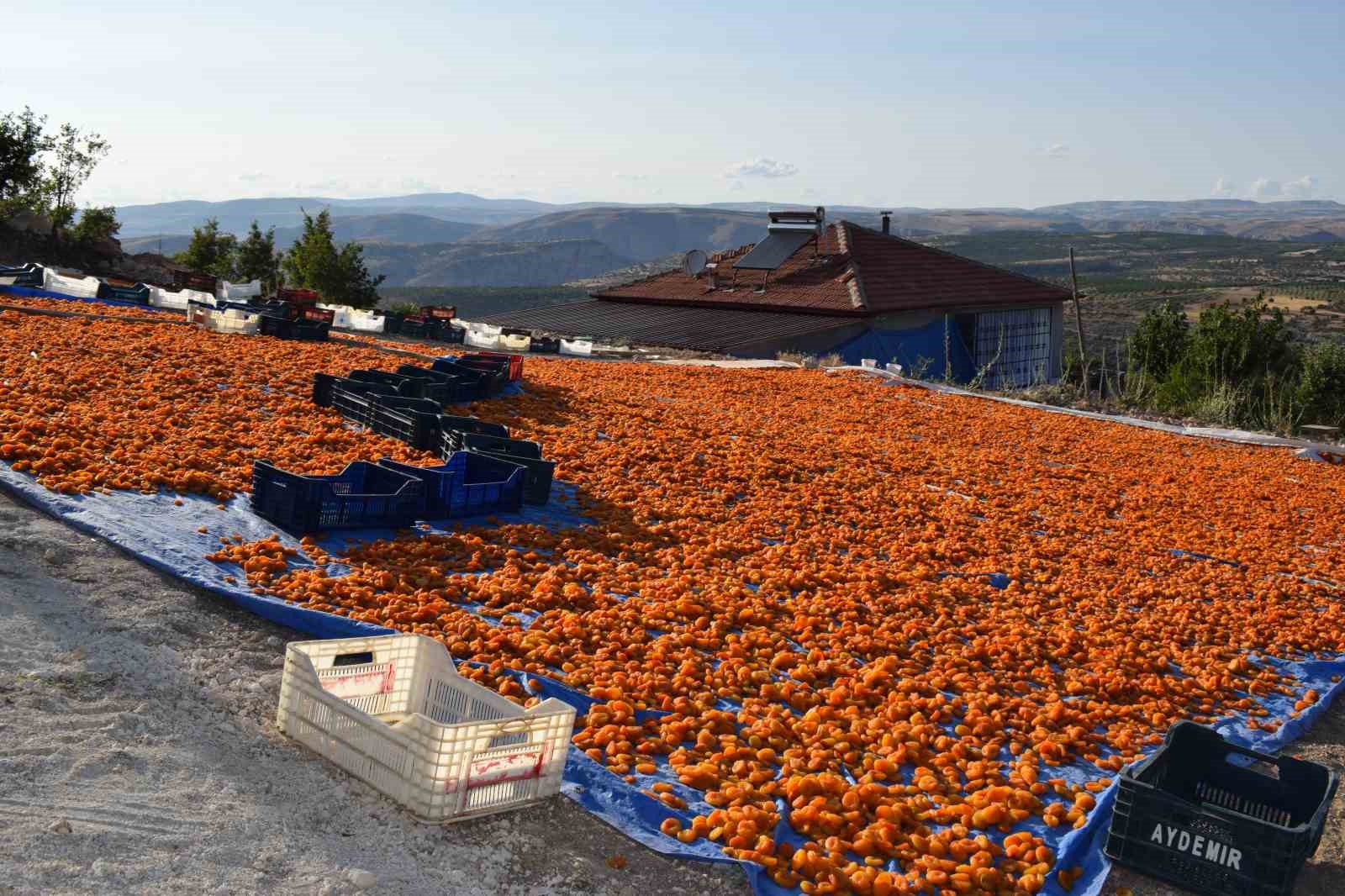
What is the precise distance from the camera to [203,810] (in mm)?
3428

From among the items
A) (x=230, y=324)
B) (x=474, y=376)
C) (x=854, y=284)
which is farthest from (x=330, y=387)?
(x=854, y=284)

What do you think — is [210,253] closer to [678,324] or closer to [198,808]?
[678,324]

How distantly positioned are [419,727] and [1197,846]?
2.60 metres

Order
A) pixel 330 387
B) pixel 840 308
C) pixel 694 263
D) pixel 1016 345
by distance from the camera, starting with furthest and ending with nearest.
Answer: pixel 694 263 < pixel 1016 345 < pixel 840 308 < pixel 330 387

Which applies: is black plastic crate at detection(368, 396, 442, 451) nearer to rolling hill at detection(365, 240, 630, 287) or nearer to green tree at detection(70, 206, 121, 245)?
green tree at detection(70, 206, 121, 245)

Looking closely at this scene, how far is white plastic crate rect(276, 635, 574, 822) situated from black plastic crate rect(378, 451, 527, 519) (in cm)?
233

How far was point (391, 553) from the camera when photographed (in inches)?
232

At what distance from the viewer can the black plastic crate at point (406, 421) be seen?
8.16 m

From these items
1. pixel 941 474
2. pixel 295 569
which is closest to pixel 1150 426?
pixel 941 474

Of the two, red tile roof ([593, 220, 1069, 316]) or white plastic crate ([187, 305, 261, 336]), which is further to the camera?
red tile roof ([593, 220, 1069, 316])

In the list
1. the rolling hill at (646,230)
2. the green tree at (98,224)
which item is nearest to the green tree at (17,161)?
the green tree at (98,224)

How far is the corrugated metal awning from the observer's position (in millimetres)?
22094

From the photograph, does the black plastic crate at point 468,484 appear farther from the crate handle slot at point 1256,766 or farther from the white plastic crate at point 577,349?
the white plastic crate at point 577,349

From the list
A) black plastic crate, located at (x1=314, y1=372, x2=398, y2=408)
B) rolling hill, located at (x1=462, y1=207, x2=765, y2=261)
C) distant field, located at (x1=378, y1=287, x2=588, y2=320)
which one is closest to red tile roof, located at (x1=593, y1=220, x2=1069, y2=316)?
black plastic crate, located at (x1=314, y1=372, x2=398, y2=408)
